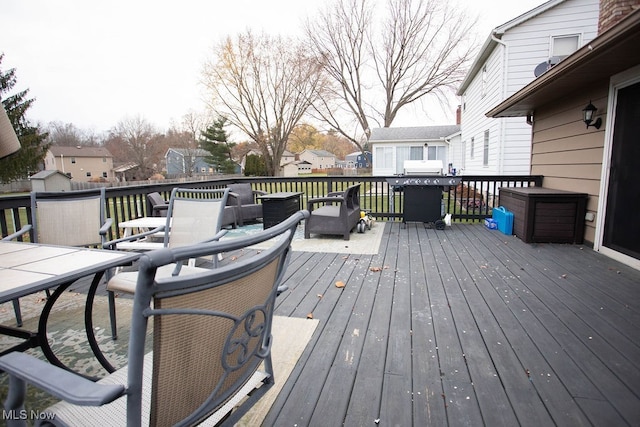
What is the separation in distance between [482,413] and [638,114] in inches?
148

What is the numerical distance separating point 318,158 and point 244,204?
51.4m

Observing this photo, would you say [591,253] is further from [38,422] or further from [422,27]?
[422,27]

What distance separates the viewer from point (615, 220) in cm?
372

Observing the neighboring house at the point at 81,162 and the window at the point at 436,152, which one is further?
the neighboring house at the point at 81,162

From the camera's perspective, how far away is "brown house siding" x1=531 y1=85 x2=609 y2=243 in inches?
160

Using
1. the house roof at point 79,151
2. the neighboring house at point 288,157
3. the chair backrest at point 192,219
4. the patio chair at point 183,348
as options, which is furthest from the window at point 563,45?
the house roof at point 79,151

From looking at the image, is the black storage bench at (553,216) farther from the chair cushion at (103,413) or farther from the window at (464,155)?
the window at (464,155)

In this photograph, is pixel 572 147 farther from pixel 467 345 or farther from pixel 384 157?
pixel 384 157

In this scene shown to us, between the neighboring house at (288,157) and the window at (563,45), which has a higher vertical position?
the window at (563,45)

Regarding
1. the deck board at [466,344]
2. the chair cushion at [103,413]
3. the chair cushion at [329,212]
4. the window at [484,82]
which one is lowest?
the deck board at [466,344]

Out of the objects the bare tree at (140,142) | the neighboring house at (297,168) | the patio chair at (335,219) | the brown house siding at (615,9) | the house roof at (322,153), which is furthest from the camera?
the house roof at (322,153)

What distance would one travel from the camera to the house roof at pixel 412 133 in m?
16.8

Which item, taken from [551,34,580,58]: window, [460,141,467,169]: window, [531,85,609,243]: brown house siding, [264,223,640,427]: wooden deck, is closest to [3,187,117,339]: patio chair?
[264,223,640,427]: wooden deck

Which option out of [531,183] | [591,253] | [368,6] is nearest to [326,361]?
[591,253]
